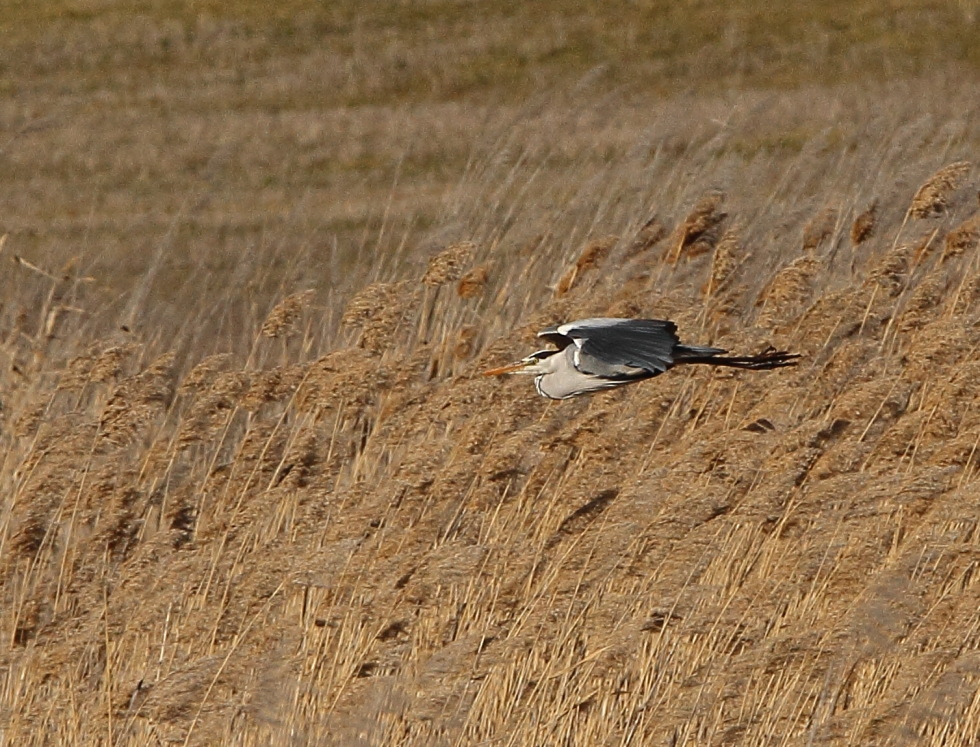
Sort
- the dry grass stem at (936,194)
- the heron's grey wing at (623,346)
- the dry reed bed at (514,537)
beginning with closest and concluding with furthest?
the dry reed bed at (514,537) < the heron's grey wing at (623,346) < the dry grass stem at (936,194)

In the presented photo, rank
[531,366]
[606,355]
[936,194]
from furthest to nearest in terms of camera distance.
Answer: [936,194], [531,366], [606,355]

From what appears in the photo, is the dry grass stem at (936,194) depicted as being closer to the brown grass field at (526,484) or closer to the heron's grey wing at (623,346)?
the brown grass field at (526,484)

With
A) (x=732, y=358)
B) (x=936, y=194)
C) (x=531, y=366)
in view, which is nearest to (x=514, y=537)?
(x=531, y=366)

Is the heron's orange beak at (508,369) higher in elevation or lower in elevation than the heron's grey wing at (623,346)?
lower

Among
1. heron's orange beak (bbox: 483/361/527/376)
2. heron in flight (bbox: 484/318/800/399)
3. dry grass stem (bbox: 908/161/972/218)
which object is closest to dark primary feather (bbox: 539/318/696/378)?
heron in flight (bbox: 484/318/800/399)

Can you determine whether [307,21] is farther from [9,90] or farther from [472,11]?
[9,90]

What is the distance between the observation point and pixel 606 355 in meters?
3.46

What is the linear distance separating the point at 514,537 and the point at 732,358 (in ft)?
2.11

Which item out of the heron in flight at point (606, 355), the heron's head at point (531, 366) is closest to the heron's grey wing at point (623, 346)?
the heron in flight at point (606, 355)

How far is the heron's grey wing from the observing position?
342 cm

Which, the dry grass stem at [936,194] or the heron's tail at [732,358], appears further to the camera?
the dry grass stem at [936,194]

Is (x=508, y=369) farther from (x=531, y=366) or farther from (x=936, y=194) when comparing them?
(x=936, y=194)

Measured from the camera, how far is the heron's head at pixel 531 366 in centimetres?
364

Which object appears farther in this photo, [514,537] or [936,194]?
[936,194]
